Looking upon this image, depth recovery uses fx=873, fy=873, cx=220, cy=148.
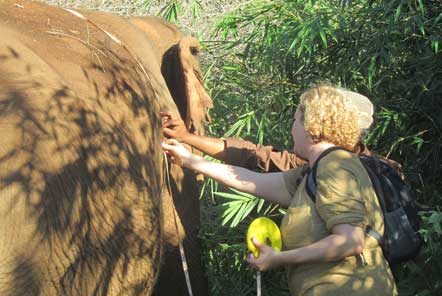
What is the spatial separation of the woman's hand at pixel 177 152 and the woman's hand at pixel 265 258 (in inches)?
34.9

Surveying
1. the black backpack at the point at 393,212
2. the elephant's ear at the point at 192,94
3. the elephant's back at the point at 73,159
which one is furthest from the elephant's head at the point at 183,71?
the black backpack at the point at 393,212

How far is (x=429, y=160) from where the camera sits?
14.5ft

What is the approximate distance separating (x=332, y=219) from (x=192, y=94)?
5.84 feet

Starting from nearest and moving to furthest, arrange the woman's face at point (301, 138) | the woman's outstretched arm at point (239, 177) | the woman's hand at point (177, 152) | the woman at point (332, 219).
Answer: the woman at point (332, 219) → the woman's face at point (301, 138) → the woman's outstretched arm at point (239, 177) → the woman's hand at point (177, 152)

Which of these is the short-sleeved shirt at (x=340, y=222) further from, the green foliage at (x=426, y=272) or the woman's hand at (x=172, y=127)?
the woman's hand at (x=172, y=127)

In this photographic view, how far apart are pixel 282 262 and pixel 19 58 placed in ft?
3.86

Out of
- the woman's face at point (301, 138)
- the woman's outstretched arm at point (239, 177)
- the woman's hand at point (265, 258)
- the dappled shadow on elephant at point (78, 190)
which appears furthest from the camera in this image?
the woman's outstretched arm at point (239, 177)

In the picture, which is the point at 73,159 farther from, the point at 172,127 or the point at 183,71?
the point at 183,71

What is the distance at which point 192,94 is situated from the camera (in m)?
4.58

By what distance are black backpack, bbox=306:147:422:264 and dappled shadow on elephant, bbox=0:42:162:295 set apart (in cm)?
79

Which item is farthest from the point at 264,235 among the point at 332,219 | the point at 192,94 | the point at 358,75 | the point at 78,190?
the point at 358,75

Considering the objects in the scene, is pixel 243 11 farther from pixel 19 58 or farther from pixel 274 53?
pixel 19 58

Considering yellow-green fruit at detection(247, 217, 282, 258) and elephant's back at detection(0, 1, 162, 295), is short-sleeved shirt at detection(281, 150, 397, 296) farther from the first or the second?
elephant's back at detection(0, 1, 162, 295)

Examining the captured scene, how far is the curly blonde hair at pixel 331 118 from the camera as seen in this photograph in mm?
3117
